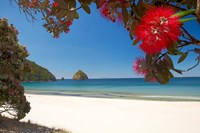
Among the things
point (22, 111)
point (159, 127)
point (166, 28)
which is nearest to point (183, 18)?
point (166, 28)

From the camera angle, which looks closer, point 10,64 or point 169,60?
point 169,60

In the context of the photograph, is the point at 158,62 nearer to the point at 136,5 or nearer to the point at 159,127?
the point at 136,5

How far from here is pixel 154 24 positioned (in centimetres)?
62

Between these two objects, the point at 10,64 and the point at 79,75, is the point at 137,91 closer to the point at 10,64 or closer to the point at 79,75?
the point at 10,64

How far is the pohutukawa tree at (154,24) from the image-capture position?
62cm

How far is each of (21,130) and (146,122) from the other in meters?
6.03

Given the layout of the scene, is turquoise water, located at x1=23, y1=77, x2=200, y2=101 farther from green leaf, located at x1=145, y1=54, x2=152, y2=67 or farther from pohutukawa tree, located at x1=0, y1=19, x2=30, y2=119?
green leaf, located at x1=145, y1=54, x2=152, y2=67

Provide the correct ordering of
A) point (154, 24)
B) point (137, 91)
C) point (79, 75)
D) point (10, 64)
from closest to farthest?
point (154, 24)
point (10, 64)
point (137, 91)
point (79, 75)

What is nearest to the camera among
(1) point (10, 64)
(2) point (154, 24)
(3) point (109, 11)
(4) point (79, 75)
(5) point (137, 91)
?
(2) point (154, 24)

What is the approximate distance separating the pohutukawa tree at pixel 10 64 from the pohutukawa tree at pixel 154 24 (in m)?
5.80

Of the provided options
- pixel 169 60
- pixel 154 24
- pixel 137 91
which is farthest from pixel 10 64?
pixel 137 91

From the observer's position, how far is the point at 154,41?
2.06 ft

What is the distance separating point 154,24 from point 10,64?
20.9 feet

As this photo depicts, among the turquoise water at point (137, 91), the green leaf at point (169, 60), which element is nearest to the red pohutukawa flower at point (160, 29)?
the green leaf at point (169, 60)
